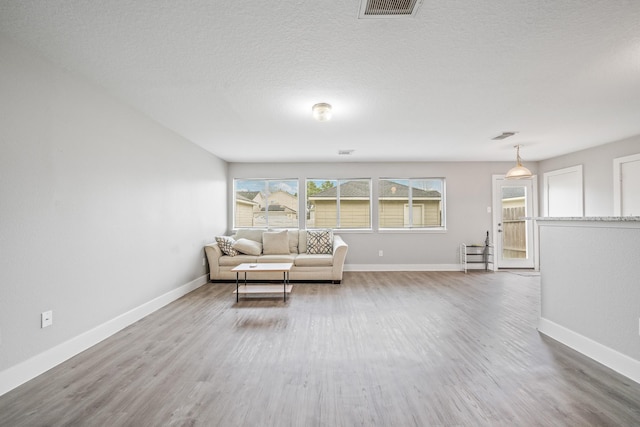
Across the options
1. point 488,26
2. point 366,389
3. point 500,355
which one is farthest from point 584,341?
point 488,26

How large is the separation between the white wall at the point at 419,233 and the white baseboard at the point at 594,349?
3378 mm

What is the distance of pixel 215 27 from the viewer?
184 cm

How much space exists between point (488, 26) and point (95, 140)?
3.32 meters

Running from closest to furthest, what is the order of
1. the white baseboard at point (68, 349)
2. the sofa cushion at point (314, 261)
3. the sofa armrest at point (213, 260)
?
the white baseboard at point (68, 349)
the sofa armrest at point (213, 260)
the sofa cushion at point (314, 261)

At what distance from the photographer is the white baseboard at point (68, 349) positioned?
188 cm

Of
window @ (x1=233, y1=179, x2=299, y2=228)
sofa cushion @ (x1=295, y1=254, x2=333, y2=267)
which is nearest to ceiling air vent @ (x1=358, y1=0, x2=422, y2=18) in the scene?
sofa cushion @ (x1=295, y1=254, x2=333, y2=267)

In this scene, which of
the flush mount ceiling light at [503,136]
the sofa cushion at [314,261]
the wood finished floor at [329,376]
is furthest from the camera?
the sofa cushion at [314,261]

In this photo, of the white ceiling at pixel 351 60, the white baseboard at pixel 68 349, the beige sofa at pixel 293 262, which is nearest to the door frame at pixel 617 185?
the white ceiling at pixel 351 60

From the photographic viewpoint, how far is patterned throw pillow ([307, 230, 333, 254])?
217 inches

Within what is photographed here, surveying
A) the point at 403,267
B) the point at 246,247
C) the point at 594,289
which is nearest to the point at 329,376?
the point at 594,289

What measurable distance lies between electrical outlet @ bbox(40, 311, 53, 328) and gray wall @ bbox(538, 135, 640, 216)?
7.30m

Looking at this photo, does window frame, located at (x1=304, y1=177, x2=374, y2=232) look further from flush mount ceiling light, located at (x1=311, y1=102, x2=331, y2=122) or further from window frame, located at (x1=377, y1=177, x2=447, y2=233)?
flush mount ceiling light, located at (x1=311, y1=102, x2=331, y2=122)

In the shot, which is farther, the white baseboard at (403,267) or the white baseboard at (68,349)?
the white baseboard at (403,267)

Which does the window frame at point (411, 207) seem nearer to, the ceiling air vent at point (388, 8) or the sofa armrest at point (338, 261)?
the sofa armrest at point (338, 261)
